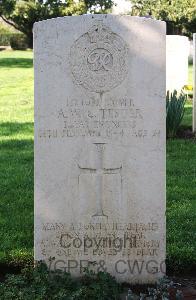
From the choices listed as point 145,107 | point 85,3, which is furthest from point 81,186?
point 85,3

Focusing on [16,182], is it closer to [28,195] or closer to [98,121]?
[28,195]

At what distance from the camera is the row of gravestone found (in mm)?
4035

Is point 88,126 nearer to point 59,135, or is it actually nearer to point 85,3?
point 59,135

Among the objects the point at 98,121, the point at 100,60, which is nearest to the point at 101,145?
the point at 98,121

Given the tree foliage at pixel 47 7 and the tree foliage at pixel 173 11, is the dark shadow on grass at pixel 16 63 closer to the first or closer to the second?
the tree foliage at pixel 47 7

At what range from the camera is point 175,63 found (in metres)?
12.5

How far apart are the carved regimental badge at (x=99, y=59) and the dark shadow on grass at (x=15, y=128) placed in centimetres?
572

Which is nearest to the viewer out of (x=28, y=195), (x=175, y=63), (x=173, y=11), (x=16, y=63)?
(x=28, y=195)

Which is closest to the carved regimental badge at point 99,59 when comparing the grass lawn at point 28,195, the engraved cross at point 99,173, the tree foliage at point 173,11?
the engraved cross at point 99,173

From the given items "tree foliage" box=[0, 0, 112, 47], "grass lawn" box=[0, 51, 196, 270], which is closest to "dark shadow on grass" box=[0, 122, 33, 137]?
"grass lawn" box=[0, 51, 196, 270]

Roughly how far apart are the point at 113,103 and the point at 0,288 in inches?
57.3

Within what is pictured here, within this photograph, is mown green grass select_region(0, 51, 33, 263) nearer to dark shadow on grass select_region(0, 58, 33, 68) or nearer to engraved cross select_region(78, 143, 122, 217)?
engraved cross select_region(78, 143, 122, 217)

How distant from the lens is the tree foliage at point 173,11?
37375 millimetres

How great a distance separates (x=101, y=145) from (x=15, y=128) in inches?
245
